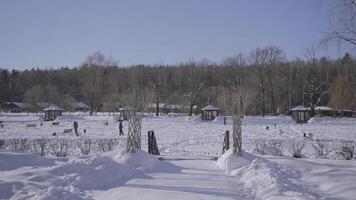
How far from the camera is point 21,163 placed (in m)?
11.8

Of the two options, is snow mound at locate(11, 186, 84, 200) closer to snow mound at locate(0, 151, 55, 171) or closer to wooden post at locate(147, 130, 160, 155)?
snow mound at locate(0, 151, 55, 171)

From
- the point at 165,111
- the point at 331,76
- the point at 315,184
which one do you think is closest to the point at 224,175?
the point at 315,184

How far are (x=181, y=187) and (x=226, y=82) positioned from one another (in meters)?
68.8

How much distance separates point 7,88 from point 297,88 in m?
72.1

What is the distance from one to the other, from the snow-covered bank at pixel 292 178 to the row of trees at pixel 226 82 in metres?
42.0

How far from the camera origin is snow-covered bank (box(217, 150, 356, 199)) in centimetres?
875

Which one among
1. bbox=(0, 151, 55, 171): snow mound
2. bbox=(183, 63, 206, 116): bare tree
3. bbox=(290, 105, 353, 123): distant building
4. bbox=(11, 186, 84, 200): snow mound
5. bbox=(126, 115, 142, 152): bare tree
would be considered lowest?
bbox=(11, 186, 84, 200): snow mound

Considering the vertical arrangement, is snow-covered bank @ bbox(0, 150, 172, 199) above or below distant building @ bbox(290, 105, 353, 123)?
below

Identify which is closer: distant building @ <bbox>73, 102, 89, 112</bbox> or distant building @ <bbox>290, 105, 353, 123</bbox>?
distant building @ <bbox>290, 105, 353, 123</bbox>

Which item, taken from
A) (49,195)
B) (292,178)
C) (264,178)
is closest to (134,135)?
(264,178)

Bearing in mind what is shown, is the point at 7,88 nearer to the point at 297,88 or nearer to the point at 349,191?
the point at 297,88

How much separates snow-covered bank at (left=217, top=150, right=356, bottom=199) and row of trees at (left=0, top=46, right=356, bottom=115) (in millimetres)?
41964

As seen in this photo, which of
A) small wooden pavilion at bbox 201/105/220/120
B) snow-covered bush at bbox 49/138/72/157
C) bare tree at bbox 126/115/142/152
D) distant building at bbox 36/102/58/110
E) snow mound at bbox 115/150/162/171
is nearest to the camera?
snow mound at bbox 115/150/162/171

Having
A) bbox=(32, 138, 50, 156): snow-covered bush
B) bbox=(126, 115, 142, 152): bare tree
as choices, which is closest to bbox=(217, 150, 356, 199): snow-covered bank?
bbox=(126, 115, 142, 152): bare tree
